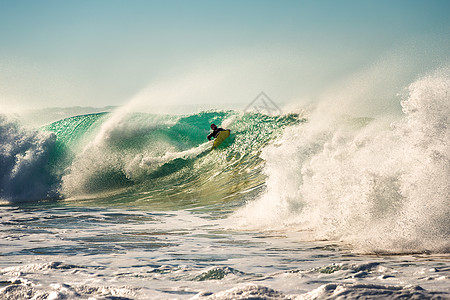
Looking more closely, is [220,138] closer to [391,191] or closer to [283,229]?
[283,229]

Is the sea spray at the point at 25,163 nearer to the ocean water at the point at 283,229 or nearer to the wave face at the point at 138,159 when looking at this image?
the wave face at the point at 138,159

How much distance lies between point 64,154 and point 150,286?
709 inches

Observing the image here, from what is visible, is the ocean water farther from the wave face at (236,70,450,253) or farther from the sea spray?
the sea spray

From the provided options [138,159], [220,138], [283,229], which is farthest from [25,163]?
[283,229]

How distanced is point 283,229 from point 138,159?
11.8 metres

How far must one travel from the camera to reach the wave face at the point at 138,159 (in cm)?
1591

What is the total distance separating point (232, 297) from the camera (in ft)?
12.4

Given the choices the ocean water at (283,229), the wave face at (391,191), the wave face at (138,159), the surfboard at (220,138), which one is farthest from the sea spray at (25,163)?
the wave face at (391,191)

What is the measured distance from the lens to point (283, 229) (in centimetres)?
868

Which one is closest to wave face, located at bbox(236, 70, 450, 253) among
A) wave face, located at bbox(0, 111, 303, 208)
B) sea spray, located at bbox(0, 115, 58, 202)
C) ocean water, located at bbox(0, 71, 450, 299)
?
ocean water, located at bbox(0, 71, 450, 299)

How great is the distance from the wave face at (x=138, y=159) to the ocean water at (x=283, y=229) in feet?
0.71

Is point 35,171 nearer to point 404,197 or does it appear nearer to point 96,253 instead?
point 96,253

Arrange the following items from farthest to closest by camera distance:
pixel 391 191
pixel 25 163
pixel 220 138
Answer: pixel 25 163, pixel 220 138, pixel 391 191

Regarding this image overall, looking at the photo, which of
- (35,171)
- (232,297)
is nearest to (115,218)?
(232,297)
